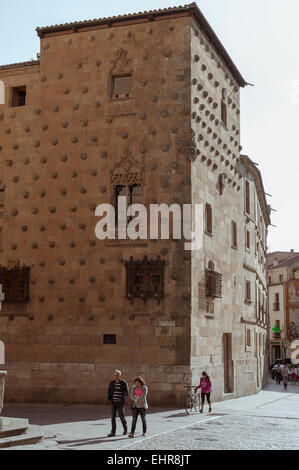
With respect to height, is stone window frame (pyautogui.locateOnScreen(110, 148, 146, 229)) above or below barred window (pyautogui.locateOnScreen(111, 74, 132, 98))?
below

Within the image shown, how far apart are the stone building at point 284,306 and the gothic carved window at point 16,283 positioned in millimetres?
43903

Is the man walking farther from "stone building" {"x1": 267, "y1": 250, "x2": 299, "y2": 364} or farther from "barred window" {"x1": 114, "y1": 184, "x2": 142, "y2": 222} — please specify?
"stone building" {"x1": 267, "y1": 250, "x2": 299, "y2": 364}

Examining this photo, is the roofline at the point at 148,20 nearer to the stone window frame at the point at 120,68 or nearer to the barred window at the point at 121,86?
the stone window frame at the point at 120,68

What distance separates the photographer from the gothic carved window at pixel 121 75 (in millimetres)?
20391

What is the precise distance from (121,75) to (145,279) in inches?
283

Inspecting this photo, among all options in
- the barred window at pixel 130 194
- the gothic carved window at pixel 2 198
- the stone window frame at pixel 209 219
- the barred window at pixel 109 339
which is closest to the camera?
the barred window at pixel 109 339

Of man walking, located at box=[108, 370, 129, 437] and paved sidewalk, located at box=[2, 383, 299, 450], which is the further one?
man walking, located at box=[108, 370, 129, 437]

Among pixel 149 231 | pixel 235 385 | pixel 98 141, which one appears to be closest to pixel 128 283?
pixel 149 231

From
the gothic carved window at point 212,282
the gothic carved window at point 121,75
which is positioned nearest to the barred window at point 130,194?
the gothic carved window at point 121,75

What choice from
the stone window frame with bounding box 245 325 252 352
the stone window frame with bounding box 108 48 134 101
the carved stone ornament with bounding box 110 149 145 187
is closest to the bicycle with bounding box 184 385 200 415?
the carved stone ornament with bounding box 110 149 145 187

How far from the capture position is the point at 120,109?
20.2m

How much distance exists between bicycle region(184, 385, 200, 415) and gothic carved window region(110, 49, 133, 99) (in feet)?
32.8

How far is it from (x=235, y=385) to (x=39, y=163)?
11411 millimetres

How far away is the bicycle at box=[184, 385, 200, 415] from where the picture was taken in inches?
694
